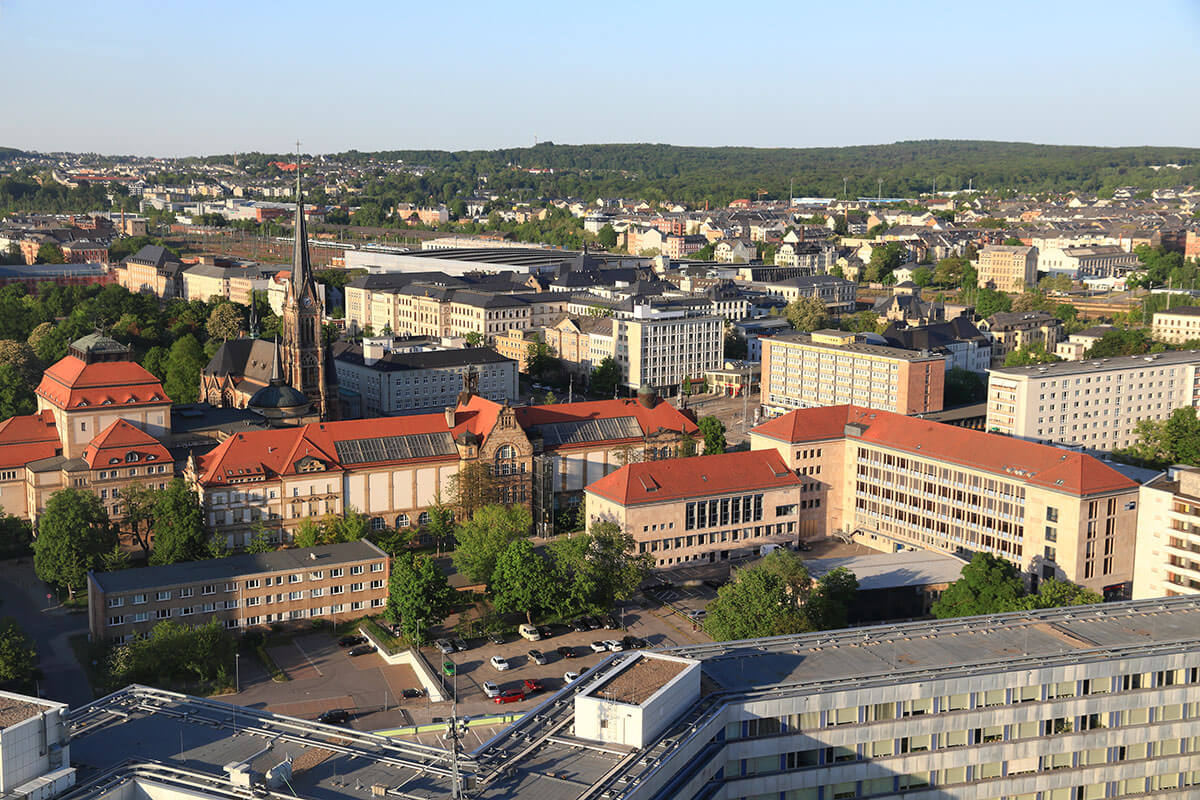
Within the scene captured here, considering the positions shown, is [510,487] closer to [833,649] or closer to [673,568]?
[673,568]

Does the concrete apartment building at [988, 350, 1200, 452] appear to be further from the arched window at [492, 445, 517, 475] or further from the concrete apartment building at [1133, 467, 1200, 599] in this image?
the arched window at [492, 445, 517, 475]

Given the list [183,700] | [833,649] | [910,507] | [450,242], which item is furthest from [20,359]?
[450,242]

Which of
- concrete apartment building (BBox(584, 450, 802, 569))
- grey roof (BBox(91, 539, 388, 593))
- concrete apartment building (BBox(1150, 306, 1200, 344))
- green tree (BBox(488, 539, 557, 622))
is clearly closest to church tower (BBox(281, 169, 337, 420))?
grey roof (BBox(91, 539, 388, 593))

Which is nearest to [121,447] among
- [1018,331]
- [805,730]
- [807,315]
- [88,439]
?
[88,439]

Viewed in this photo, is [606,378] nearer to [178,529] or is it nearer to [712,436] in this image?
[712,436]

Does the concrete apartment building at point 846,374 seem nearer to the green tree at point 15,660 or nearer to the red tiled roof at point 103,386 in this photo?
the red tiled roof at point 103,386

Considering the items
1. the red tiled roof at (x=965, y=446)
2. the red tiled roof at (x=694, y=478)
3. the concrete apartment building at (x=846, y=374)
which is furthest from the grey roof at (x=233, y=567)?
the concrete apartment building at (x=846, y=374)
